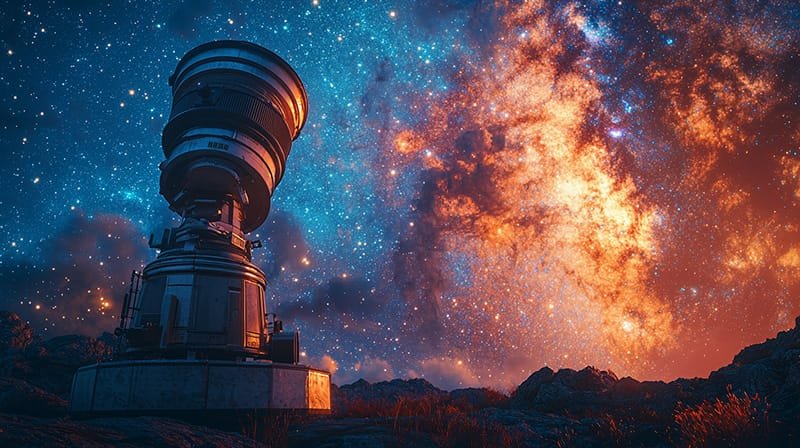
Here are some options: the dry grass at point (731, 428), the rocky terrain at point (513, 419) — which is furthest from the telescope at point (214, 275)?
the dry grass at point (731, 428)

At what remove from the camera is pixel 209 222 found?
45.0ft

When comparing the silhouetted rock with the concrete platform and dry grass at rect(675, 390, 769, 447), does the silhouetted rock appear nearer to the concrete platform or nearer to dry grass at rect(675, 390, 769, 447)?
the concrete platform

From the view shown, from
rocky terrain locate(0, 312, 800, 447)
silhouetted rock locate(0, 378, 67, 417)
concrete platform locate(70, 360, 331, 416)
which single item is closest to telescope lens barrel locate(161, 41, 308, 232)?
concrete platform locate(70, 360, 331, 416)

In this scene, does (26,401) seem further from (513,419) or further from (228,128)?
(513,419)

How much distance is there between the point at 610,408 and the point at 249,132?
16.6 metres

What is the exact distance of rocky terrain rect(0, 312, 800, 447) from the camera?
5.23m

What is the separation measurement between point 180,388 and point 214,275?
3.83 m

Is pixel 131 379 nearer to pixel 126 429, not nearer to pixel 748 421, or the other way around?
pixel 126 429

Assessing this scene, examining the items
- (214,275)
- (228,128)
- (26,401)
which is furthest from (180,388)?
(228,128)

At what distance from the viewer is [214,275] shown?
12.6 metres

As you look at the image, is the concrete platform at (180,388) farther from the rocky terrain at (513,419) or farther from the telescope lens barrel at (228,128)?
the telescope lens barrel at (228,128)

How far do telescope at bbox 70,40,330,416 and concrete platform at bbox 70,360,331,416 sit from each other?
0.08ft

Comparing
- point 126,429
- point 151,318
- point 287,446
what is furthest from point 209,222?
point 126,429

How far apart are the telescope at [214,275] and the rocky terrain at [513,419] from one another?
1.01m
